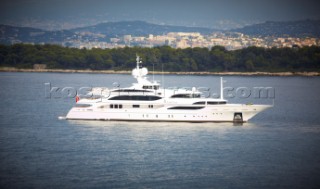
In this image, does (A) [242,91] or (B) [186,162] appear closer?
(B) [186,162]

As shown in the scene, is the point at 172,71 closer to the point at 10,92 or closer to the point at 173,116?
the point at 10,92

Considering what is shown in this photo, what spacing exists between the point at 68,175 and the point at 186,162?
281 inches

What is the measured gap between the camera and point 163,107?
163ft

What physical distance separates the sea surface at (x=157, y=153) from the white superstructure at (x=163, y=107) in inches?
30.7

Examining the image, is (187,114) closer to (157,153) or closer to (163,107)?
(163,107)

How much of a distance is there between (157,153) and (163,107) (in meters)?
10.4

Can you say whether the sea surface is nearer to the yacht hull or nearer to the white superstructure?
the yacht hull

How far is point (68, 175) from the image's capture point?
112ft

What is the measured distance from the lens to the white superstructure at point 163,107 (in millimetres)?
49344

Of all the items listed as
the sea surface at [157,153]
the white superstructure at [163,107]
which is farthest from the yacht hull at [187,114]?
the sea surface at [157,153]

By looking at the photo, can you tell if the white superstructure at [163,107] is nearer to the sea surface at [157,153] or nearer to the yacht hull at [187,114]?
the yacht hull at [187,114]

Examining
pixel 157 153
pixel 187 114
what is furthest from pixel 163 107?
pixel 157 153

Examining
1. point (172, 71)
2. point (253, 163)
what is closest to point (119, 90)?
point (253, 163)

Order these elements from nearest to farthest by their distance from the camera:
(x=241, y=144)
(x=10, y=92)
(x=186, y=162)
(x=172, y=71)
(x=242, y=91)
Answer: (x=186, y=162), (x=241, y=144), (x=10, y=92), (x=242, y=91), (x=172, y=71)
